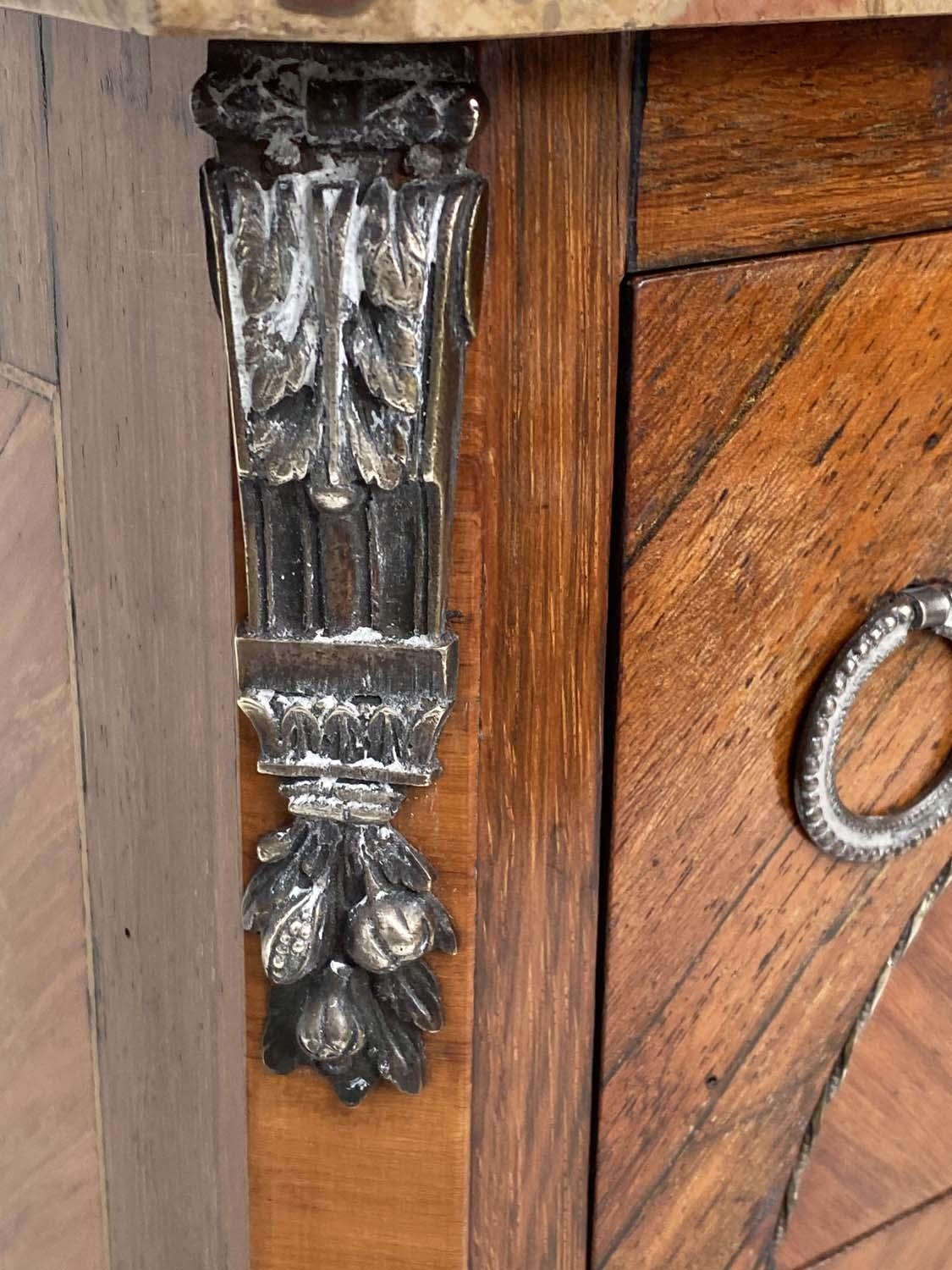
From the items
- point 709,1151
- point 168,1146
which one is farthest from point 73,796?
point 709,1151

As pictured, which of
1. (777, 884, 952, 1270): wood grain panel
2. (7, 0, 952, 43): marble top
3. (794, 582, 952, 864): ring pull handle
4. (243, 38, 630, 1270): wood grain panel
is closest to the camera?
(7, 0, 952, 43): marble top

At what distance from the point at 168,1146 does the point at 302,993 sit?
205mm

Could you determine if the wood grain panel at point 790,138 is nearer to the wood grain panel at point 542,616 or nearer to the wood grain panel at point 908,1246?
the wood grain panel at point 542,616

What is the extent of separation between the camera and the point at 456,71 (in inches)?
16.6

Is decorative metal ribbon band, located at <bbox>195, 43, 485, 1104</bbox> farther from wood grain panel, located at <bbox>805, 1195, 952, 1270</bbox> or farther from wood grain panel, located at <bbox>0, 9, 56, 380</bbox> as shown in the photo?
wood grain panel, located at <bbox>805, 1195, 952, 1270</bbox>

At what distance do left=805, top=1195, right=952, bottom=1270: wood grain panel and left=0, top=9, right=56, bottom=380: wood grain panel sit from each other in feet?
1.71

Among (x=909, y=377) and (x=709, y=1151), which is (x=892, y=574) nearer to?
(x=909, y=377)

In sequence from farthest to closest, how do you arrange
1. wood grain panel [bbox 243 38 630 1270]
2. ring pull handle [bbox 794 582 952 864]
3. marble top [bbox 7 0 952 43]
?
ring pull handle [bbox 794 582 952 864]
wood grain panel [bbox 243 38 630 1270]
marble top [bbox 7 0 952 43]

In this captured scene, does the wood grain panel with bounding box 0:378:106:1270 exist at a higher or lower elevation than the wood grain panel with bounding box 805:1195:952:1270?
higher

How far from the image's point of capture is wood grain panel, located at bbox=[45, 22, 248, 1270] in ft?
1.71

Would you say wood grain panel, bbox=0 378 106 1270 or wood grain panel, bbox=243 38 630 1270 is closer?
wood grain panel, bbox=243 38 630 1270

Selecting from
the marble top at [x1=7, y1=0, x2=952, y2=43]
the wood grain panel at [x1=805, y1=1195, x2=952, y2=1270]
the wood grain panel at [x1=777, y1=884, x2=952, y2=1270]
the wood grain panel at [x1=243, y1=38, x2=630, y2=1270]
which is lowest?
the wood grain panel at [x1=805, y1=1195, x2=952, y2=1270]

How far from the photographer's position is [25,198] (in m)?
0.61

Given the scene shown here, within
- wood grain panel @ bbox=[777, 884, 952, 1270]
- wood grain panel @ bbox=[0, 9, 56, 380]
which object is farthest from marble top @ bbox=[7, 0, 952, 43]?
wood grain panel @ bbox=[777, 884, 952, 1270]
